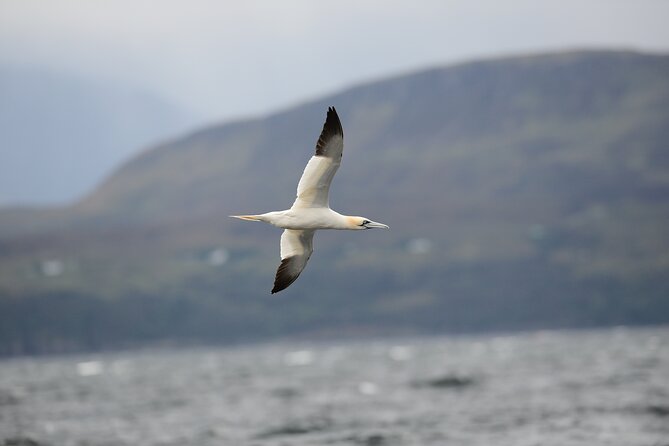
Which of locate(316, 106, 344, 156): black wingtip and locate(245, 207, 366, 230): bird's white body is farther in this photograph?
locate(245, 207, 366, 230): bird's white body

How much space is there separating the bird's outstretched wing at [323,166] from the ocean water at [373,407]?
2129 cm

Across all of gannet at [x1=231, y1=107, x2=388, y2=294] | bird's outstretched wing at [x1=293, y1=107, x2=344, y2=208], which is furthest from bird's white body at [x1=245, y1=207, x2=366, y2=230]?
bird's outstretched wing at [x1=293, y1=107, x2=344, y2=208]

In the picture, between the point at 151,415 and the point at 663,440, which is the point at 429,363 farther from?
the point at 663,440

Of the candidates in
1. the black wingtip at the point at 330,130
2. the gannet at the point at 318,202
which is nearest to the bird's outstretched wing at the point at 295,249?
the gannet at the point at 318,202

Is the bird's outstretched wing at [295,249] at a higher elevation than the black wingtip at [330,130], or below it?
below

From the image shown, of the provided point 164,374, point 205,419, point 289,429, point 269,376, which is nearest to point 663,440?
point 289,429

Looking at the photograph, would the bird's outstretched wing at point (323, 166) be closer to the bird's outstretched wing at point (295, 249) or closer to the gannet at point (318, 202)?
the gannet at point (318, 202)

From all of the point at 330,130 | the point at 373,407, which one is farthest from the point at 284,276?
the point at 373,407

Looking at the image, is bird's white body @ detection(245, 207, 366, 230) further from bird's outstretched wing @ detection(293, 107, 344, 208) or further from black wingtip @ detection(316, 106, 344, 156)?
black wingtip @ detection(316, 106, 344, 156)

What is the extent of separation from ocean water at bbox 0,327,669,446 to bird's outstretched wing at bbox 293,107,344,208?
2129cm

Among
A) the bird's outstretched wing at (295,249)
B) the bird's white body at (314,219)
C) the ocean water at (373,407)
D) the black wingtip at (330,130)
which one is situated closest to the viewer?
the black wingtip at (330,130)

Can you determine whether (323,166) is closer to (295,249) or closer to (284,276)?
(295,249)

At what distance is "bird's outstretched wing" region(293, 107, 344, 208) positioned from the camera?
101ft

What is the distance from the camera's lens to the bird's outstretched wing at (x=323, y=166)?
101 feet
